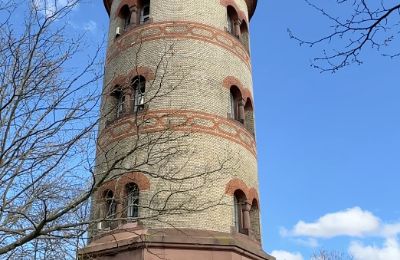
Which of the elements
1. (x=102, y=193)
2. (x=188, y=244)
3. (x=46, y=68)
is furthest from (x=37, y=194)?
(x=102, y=193)

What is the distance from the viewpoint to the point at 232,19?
52.1ft

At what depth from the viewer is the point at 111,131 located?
13547mm

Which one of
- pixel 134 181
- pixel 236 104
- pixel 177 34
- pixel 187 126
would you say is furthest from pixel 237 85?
pixel 134 181

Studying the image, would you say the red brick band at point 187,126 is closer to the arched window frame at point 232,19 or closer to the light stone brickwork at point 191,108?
the light stone brickwork at point 191,108

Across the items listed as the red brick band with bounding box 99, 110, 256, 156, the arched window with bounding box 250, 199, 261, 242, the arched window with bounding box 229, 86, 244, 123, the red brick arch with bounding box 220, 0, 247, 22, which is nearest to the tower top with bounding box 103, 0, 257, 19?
the red brick arch with bounding box 220, 0, 247, 22

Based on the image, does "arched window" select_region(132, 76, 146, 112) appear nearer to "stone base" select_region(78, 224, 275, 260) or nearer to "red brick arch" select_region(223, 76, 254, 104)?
"red brick arch" select_region(223, 76, 254, 104)

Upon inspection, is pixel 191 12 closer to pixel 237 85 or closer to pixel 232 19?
pixel 232 19

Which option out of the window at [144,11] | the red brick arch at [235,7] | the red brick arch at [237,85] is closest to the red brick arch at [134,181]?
the red brick arch at [237,85]

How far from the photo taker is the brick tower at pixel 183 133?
37.2ft

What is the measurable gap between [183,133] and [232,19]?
5023 mm

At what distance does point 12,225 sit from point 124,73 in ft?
22.4

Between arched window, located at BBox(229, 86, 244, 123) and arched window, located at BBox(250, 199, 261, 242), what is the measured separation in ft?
7.72

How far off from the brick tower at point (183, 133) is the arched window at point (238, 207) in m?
0.03

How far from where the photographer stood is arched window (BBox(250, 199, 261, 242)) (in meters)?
13.3
